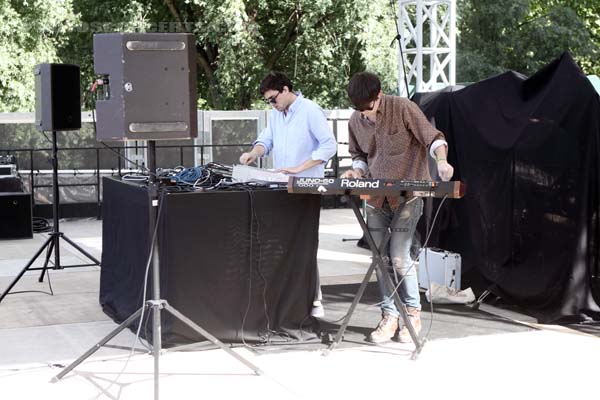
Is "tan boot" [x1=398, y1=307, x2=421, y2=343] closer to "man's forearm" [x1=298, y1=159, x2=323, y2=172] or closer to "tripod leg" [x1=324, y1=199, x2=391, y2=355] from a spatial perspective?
"tripod leg" [x1=324, y1=199, x2=391, y2=355]

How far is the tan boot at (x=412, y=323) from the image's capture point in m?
5.71

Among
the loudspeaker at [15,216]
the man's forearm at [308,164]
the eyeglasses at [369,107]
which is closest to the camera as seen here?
the eyeglasses at [369,107]

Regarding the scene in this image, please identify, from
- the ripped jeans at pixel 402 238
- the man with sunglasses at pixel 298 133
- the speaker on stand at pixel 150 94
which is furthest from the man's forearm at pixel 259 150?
the speaker on stand at pixel 150 94

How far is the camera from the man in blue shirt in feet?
19.6

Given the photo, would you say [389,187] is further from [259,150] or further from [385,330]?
[259,150]

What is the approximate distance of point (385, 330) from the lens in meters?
5.76

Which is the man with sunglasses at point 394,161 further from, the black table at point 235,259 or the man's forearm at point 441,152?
the black table at point 235,259

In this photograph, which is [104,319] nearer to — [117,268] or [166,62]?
[117,268]

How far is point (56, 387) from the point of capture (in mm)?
4820

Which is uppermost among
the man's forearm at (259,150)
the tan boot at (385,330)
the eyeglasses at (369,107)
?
the eyeglasses at (369,107)

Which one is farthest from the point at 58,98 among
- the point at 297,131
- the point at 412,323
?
the point at 412,323

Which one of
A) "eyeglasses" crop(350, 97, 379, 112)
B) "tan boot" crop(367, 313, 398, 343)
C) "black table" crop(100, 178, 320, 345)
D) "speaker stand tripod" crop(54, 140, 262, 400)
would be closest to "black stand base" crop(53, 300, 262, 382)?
"speaker stand tripod" crop(54, 140, 262, 400)

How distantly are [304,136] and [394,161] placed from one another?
2.56 ft

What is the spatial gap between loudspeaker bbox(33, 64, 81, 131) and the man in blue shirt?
242cm
